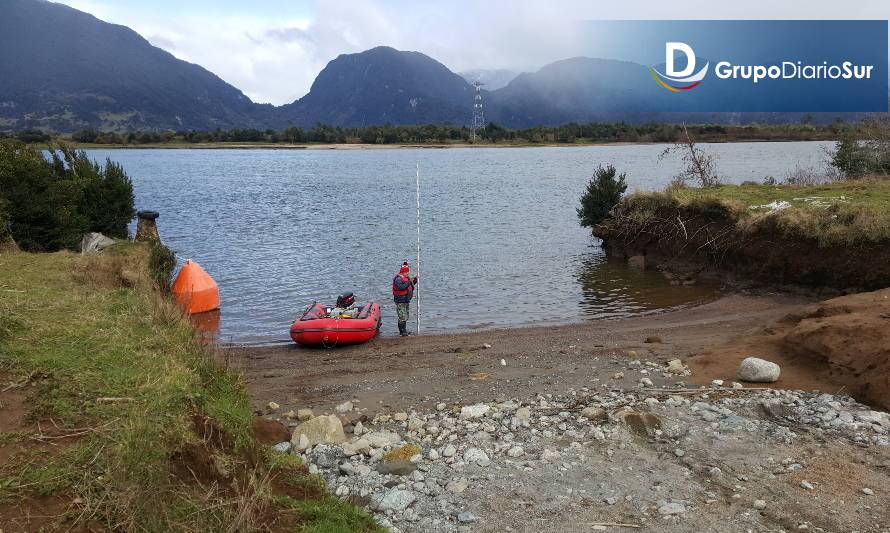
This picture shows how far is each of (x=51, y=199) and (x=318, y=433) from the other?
1426 cm

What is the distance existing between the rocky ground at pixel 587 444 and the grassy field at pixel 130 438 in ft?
4.06

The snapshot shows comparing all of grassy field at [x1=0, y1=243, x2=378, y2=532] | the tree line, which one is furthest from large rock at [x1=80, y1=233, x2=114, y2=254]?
the tree line

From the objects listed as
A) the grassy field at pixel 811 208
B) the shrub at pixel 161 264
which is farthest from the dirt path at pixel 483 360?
the shrub at pixel 161 264

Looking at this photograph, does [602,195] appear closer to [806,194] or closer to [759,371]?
[806,194]

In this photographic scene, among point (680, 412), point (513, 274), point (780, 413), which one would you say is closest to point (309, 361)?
point (680, 412)

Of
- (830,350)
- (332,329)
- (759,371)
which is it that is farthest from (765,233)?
(332,329)

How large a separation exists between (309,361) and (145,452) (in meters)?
9.73

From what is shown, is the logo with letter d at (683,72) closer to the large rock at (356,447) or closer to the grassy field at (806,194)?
the grassy field at (806,194)

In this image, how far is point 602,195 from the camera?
2992cm

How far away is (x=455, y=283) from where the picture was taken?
24.0 m

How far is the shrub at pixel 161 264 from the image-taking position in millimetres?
18578

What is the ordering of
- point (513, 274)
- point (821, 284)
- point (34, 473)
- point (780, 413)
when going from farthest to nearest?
point (513, 274), point (821, 284), point (780, 413), point (34, 473)

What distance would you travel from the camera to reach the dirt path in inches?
456

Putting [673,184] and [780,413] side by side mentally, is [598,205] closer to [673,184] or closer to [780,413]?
[673,184]
